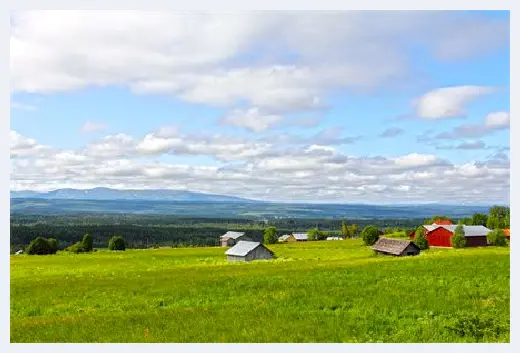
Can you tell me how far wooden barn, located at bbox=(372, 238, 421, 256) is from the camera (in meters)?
31.4

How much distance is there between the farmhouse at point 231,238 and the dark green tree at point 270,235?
2604 mm

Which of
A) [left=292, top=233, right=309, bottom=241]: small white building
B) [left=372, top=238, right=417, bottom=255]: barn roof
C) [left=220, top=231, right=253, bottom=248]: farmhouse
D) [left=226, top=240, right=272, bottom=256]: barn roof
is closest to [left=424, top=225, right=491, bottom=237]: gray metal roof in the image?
[left=372, top=238, right=417, bottom=255]: barn roof

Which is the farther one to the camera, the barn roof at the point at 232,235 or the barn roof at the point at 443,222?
the barn roof at the point at 232,235

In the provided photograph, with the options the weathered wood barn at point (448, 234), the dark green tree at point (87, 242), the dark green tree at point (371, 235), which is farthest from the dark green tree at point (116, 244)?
the weathered wood barn at point (448, 234)

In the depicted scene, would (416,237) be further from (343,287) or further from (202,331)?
(202,331)

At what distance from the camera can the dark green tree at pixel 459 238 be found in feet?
110

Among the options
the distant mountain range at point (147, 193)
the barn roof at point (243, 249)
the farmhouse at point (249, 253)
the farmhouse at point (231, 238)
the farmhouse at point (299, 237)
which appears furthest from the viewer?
the farmhouse at point (299, 237)

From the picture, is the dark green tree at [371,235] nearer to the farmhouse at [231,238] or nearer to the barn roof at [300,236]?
the farmhouse at [231,238]

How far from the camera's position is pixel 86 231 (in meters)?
42.1

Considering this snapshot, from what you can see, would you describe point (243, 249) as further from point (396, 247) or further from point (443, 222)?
point (443, 222)

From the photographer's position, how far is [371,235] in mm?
39000

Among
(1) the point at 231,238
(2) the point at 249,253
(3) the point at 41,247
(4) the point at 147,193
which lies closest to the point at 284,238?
(1) the point at 231,238

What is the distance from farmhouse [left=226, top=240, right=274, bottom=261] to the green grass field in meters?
14.9
